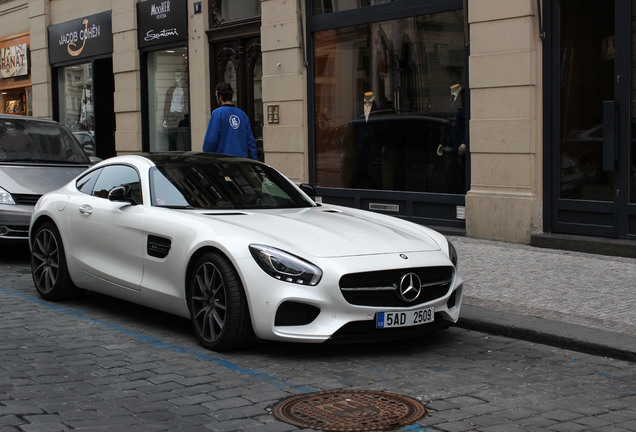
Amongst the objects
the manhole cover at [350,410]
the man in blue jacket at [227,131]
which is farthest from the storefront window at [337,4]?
the manhole cover at [350,410]

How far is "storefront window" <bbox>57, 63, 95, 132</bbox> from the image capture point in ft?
69.5

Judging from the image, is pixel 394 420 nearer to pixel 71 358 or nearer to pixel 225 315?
pixel 225 315

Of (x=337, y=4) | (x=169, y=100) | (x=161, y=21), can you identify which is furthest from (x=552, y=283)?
(x=161, y=21)

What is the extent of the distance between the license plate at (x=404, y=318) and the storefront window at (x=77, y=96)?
1624 cm

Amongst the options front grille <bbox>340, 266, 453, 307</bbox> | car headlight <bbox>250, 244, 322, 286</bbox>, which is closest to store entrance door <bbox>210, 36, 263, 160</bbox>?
front grille <bbox>340, 266, 453, 307</bbox>

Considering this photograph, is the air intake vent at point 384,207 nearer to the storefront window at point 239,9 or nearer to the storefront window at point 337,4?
the storefront window at point 337,4

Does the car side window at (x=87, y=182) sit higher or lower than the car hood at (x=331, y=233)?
higher

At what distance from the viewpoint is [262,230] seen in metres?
6.29

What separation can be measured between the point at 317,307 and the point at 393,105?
304 inches

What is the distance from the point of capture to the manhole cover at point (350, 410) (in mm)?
Result: 4578

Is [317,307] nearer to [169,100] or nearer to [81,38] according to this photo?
[169,100]

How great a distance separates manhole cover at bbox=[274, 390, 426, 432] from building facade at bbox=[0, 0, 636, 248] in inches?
233

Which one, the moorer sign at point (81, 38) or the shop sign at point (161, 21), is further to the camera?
the moorer sign at point (81, 38)

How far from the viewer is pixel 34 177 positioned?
36.8 ft
